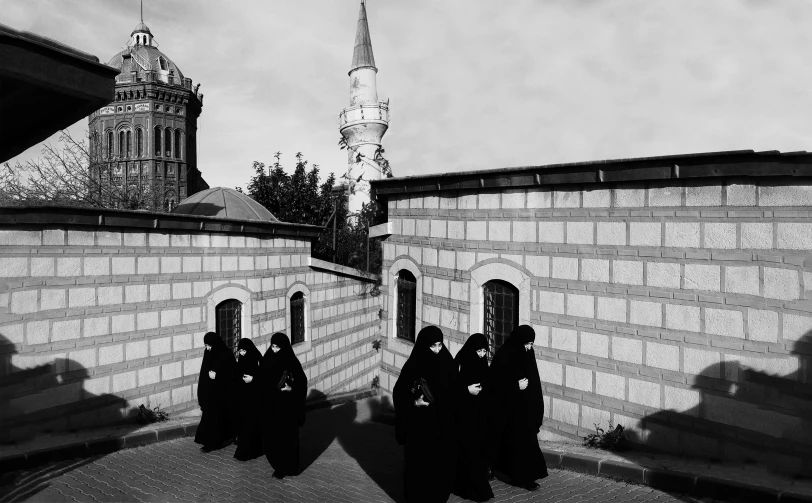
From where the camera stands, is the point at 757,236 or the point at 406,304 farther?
the point at 406,304

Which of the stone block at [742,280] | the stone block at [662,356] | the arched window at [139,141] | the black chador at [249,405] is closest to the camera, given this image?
the stone block at [742,280]

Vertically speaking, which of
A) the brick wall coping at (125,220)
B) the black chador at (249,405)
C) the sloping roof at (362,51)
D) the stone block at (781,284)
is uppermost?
the sloping roof at (362,51)

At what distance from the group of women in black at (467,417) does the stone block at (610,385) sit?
1.33 m

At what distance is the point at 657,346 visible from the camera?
22.2 feet

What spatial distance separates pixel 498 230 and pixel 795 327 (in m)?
3.96

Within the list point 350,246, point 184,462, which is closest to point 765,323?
point 184,462

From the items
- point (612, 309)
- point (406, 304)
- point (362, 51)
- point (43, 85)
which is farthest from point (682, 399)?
point (362, 51)

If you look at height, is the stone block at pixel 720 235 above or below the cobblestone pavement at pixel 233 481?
above

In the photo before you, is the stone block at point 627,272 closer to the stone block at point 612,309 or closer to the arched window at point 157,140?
the stone block at point 612,309

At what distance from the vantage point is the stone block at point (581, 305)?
7379mm

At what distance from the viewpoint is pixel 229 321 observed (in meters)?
11.1

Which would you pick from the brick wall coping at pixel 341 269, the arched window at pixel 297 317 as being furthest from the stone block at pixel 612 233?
the arched window at pixel 297 317

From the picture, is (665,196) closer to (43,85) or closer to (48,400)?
(43,85)

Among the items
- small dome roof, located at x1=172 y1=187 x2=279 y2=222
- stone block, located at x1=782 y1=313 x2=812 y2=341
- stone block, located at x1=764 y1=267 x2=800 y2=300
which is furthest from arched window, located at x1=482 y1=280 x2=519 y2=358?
small dome roof, located at x1=172 y1=187 x2=279 y2=222
